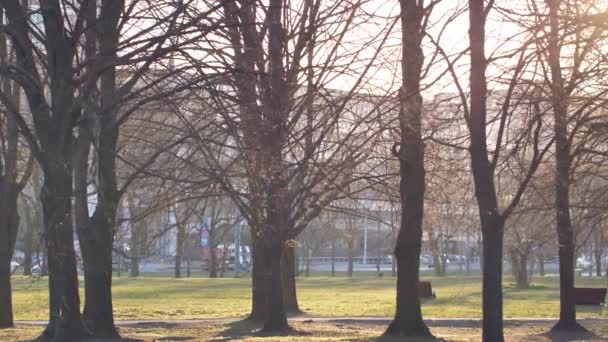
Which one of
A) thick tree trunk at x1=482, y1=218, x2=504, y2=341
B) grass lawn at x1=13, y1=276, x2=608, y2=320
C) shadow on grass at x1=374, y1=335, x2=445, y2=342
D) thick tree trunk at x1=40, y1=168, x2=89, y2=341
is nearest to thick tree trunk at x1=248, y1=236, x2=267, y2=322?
grass lawn at x1=13, y1=276, x2=608, y2=320

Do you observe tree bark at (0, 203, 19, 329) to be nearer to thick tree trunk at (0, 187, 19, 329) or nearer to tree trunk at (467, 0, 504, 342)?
thick tree trunk at (0, 187, 19, 329)

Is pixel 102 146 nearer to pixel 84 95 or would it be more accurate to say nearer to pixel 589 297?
pixel 84 95

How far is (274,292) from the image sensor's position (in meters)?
19.5

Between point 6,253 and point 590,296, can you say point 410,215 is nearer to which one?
point 6,253

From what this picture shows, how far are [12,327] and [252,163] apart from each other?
11.3 metres

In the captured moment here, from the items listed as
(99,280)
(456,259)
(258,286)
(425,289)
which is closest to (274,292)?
(258,286)

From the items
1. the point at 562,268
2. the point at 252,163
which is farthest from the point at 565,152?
the point at 252,163

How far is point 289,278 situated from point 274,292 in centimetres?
662

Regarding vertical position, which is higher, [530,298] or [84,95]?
[84,95]

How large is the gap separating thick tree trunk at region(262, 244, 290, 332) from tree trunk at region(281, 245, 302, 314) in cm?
482

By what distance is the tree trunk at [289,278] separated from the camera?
25.2 m

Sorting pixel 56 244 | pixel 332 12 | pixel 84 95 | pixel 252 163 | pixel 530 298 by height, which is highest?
pixel 332 12

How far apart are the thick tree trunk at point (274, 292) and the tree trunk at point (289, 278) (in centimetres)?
482

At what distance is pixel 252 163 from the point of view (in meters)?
12.9
